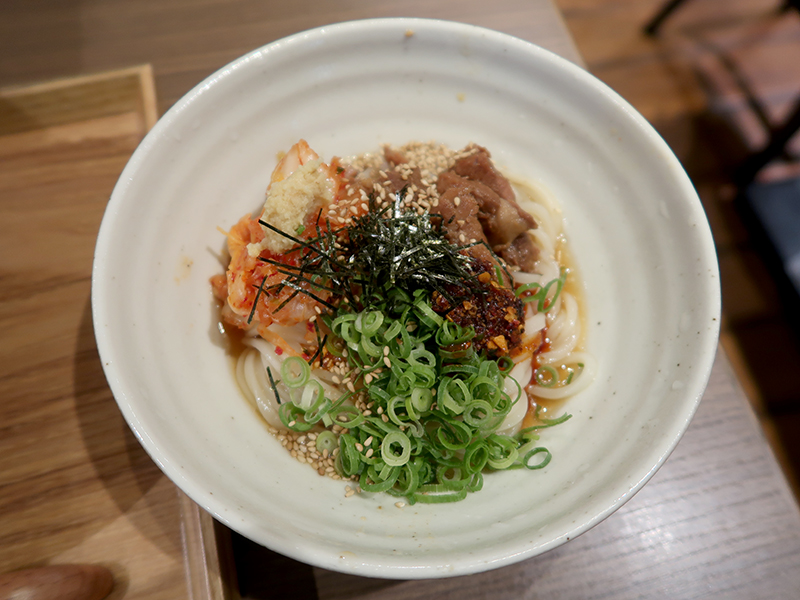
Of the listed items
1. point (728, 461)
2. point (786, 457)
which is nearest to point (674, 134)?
point (786, 457)

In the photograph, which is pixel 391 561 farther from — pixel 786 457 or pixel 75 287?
pixel 786 457

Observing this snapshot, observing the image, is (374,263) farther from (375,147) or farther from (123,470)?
(123,470)

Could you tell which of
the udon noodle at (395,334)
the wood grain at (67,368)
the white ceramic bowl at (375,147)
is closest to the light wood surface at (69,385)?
the wood grain at (67,368)

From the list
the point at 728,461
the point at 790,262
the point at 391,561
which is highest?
the point at 391,561

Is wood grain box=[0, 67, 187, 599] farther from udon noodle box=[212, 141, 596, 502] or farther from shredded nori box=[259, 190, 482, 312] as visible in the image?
shredded nori box=[259, 190, 482, 312]

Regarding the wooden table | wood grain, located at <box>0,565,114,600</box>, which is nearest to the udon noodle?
the wooden table
